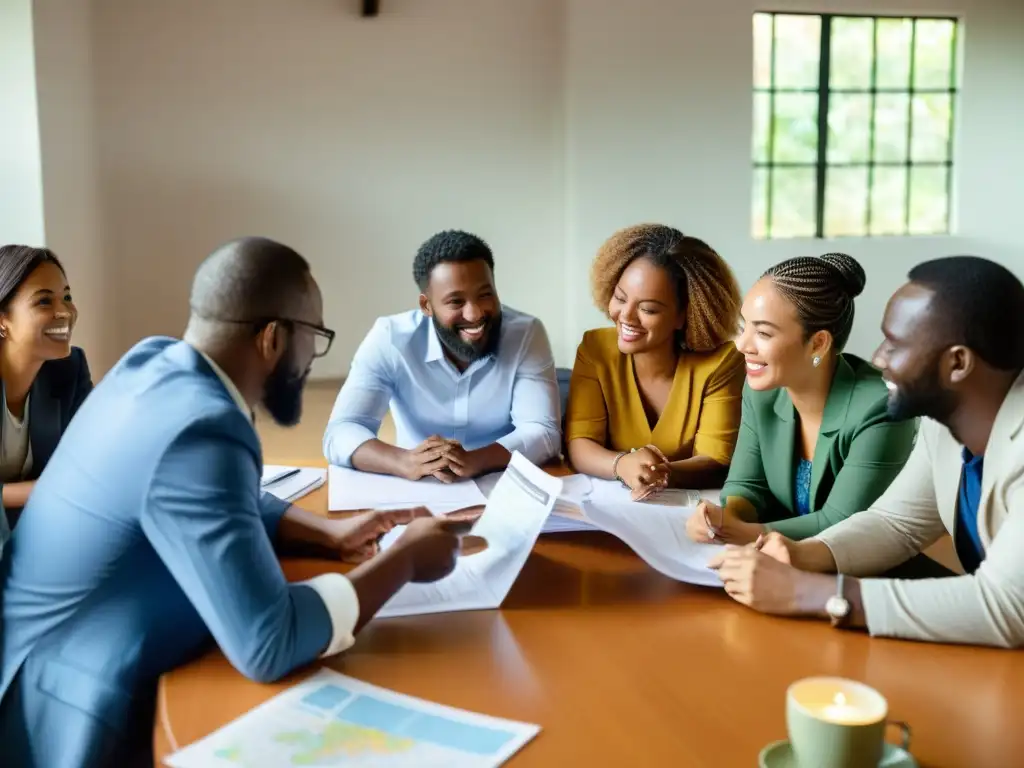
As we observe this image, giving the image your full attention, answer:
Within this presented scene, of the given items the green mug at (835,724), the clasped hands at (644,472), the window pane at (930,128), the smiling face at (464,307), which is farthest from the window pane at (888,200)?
the green mug at (835,724)

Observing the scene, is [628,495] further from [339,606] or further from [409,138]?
[409,138]

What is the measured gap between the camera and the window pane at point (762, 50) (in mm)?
6734

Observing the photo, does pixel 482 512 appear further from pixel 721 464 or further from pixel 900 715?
pixel 900 715

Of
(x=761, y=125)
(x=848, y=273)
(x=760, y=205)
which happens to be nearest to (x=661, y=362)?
(x=848, y=273)

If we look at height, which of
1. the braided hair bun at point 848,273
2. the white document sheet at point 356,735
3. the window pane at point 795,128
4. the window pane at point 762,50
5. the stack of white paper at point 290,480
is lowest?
the white document sheet at point 356,735

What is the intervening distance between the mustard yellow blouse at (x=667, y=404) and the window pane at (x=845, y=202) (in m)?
5.03

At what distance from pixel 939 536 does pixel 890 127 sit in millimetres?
6146

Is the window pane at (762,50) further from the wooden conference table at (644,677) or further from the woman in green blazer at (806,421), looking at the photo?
the wooden conference table at (644,677)

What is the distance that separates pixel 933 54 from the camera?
7.09 metres

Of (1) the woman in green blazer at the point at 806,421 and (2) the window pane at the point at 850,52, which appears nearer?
(1) the woman in green blazer at the point at 806,421

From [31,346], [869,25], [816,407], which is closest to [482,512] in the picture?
[816,407]

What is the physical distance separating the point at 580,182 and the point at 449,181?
2.69 feet

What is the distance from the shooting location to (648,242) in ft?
8.16

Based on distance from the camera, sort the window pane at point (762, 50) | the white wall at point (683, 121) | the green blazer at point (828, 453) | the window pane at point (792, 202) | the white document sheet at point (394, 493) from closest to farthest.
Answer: the green blazer at point (828, 453) → the white document sheet at point (394, 493) → the white wall at point (683, 121) → the window pane at point (762, 50) → the window pane at point (792, 202)
